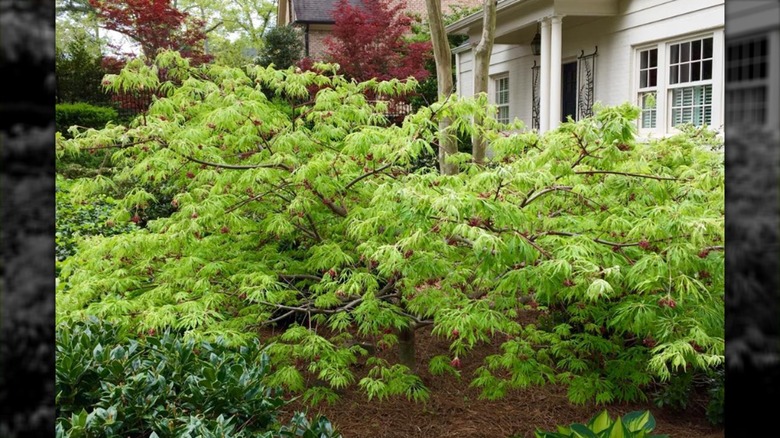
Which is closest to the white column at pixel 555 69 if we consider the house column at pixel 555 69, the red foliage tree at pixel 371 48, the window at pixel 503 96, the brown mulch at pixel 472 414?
the house column at pixel 555 69

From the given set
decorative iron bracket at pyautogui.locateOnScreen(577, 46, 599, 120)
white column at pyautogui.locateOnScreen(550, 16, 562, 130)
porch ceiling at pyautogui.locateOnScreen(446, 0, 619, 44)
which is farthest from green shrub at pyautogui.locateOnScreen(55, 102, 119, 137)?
decorative iron bracket at pyautogui.locateOnScreen(577, 46, 599, 120)

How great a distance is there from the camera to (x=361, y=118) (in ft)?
16.8

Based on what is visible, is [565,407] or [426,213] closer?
[426,213]

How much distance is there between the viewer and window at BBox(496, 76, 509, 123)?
16.3 m

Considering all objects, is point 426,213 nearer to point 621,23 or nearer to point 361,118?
point 361,118

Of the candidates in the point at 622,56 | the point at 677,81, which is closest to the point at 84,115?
the point at 622,56

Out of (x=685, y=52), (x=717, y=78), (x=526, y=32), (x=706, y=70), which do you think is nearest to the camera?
(x=717, y=78)

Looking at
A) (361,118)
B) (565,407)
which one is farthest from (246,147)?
(565,407)

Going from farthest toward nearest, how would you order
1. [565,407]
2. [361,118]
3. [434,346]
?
Answer: [434,346]
[565,407]
[361,118]

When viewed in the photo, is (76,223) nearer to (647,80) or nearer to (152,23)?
(647,80)

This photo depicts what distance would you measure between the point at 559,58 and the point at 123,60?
11.1 meters

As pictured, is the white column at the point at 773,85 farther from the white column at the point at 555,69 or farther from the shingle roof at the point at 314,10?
the shingle roof at the point at 314,10

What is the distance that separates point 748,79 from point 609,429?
1745mm

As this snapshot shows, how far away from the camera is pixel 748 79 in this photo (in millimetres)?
561
